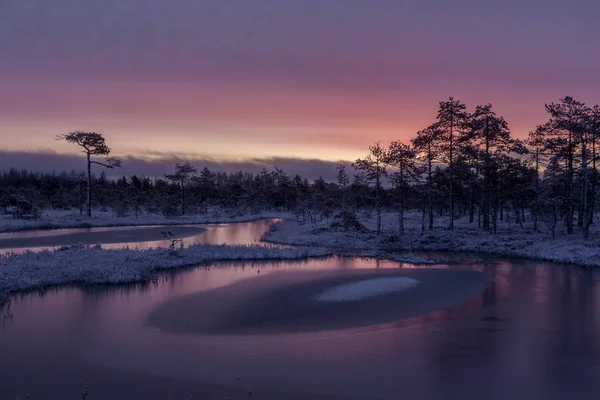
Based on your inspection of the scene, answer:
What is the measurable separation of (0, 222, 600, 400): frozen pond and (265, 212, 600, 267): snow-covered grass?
10877mm

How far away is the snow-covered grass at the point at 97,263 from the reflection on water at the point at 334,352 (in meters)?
2.26

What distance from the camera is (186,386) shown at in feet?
31.5

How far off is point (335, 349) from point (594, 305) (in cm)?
1223

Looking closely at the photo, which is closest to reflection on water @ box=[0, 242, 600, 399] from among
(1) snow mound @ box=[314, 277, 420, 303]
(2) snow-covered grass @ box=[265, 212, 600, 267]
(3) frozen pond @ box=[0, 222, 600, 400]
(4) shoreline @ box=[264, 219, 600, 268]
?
(3) frozen pond @ box=[0, 222, 600, 400]

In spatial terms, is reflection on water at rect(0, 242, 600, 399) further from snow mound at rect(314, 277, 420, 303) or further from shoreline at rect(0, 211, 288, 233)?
shoreline at rect(0, 211, 288, 233)

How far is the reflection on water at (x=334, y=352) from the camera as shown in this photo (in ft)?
32.1

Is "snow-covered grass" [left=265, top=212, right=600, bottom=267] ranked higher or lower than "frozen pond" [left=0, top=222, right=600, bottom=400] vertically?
higher

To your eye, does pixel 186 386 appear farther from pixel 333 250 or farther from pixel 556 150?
pixel 556 150

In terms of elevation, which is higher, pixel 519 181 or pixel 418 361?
pixel 519 181

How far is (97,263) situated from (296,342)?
14411 millimetres

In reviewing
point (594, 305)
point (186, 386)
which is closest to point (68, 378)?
point (186, 386)

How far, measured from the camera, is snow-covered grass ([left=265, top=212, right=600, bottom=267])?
30514mm

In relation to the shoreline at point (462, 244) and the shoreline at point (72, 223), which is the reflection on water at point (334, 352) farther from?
the shoreline at point (72, 223)

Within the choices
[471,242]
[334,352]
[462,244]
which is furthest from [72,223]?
[334,352]
